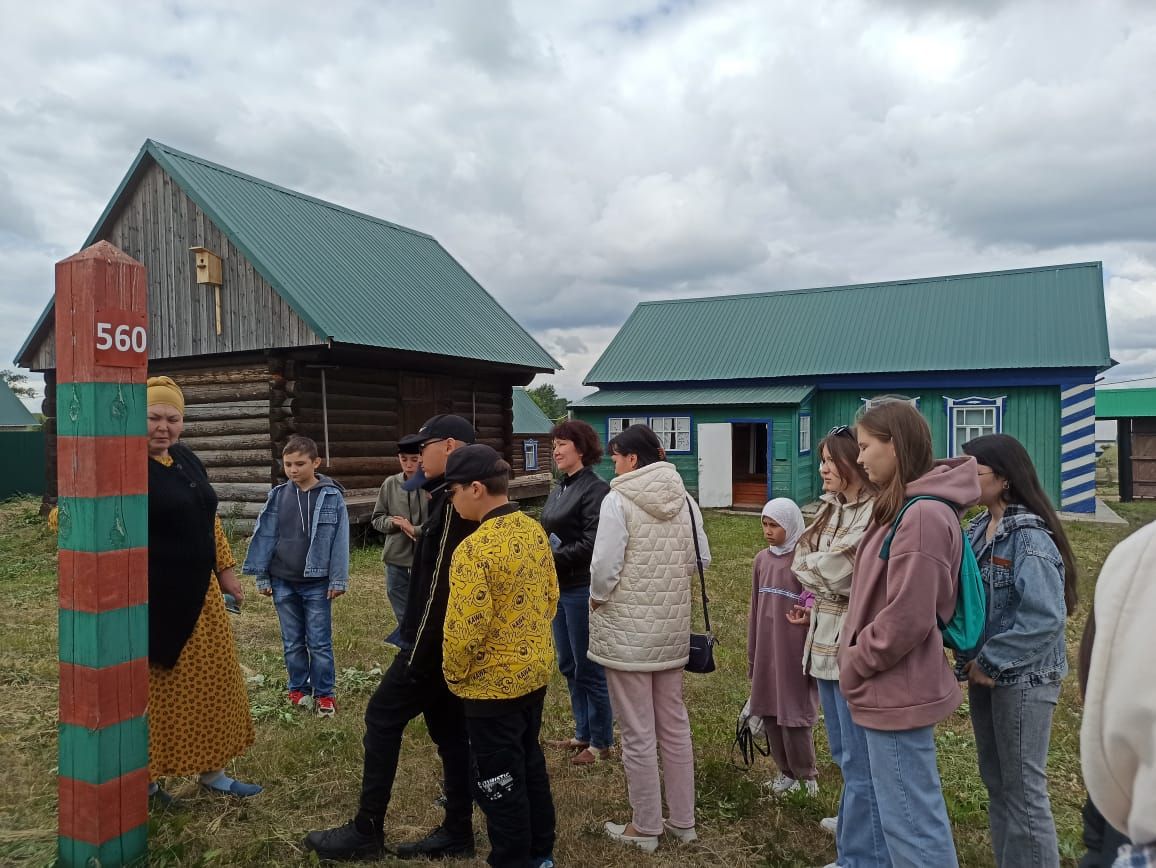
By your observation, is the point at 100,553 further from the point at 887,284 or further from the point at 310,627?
the point at 887,284

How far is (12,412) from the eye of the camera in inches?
1341

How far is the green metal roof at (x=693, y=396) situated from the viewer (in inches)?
709

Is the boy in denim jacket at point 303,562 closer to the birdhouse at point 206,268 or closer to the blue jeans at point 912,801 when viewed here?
the blue jeans at point 912,801

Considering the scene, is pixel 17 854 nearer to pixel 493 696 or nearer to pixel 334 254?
pixel 493 696

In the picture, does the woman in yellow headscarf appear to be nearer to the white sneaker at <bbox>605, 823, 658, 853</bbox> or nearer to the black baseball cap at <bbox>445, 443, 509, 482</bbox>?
the black baseball cap at <bbox>445, 443, 509, 482</bbox>

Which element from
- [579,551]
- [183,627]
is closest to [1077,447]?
[579,551]

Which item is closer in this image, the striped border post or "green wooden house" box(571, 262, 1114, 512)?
the striped border post

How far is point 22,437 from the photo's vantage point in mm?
21000

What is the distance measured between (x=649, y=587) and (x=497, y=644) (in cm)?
91

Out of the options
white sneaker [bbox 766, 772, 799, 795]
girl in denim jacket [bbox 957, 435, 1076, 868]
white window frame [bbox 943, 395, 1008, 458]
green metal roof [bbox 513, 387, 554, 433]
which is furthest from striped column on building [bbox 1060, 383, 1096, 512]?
green metal roof [bbox 513, 387, 554, 433]

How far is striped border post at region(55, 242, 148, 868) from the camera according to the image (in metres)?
3.07

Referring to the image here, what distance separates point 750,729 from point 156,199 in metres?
13.1

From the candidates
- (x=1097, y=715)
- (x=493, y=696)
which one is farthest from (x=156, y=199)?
(x=1097, y=715)

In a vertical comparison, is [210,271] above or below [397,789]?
above
